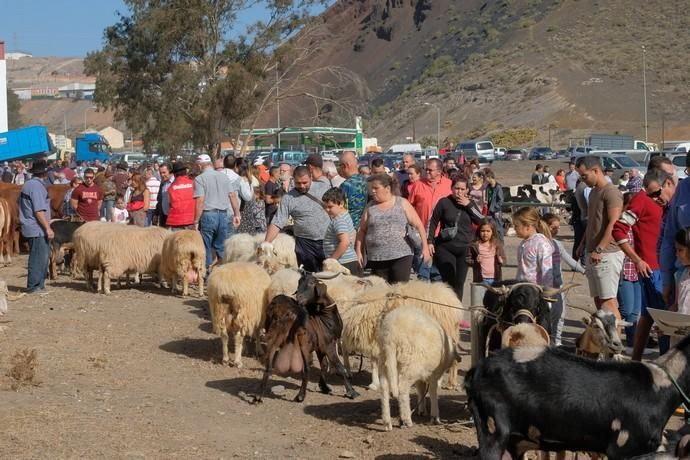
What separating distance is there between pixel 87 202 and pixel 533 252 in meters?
11.3

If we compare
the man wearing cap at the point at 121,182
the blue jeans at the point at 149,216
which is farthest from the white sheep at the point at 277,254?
the man wearing cap at the point at 121,182

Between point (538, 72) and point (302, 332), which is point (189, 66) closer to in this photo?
point (302, 332)

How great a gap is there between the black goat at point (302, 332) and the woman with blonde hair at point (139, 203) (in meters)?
9.40

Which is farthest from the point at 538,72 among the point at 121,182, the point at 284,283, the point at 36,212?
the point at 284,283

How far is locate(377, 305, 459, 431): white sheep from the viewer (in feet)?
24.0

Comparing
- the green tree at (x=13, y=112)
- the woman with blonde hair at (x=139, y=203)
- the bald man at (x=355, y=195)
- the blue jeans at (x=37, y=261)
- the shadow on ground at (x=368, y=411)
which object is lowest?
the shadow on ground at (x=368, y=411)

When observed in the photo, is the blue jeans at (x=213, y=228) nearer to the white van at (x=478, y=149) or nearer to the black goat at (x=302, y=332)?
the black goat at (x=302, y=332)

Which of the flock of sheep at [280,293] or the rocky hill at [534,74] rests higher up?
the rocky hill at [534,74]

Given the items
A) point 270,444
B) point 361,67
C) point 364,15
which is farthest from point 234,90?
point 364,15

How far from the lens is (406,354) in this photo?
7297mm

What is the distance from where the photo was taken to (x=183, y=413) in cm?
805

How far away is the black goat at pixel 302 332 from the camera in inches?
329

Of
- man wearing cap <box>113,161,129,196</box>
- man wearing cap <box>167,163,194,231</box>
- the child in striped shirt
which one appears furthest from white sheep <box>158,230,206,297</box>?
man wearing cap <box>113,161,129,196</box>

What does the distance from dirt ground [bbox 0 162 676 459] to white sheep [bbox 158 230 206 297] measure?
1.58 meters
